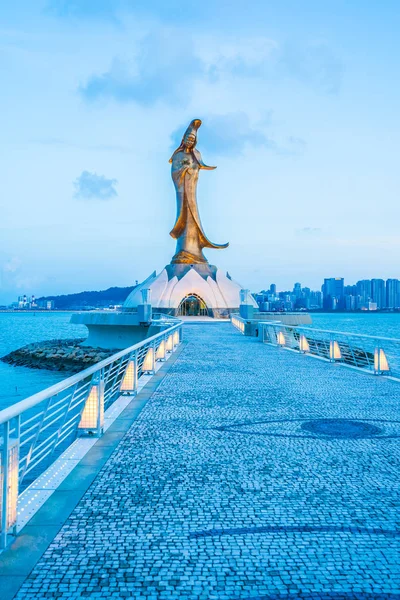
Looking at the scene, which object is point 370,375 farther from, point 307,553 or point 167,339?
point 307,553

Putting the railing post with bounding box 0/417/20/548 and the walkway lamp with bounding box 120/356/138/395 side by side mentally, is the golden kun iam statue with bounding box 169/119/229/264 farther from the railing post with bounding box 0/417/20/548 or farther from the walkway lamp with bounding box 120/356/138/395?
the railing post with bounding box 0/417/20/548

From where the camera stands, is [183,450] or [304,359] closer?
[183,450]

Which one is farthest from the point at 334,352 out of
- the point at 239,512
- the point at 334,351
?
the point at 239,512

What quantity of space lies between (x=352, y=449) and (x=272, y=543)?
227cm

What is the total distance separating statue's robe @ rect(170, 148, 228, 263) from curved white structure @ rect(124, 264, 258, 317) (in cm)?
169

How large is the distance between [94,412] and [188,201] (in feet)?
133

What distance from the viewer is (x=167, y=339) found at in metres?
14.7

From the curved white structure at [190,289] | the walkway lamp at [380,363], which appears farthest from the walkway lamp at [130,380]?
the curved white structure at [190,289]

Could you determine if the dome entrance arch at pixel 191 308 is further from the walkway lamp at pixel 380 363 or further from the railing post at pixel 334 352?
the walkway lamp at pixel 380 363

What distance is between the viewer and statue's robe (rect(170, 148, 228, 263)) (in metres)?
44.6

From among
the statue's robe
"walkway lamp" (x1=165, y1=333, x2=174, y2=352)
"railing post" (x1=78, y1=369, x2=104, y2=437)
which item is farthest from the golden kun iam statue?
"railing post" (x1=78, y1=369, x2=104, y2=437)

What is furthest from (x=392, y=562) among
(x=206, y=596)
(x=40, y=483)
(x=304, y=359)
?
(x=304, y=359)

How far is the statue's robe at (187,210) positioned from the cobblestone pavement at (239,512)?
3920cm

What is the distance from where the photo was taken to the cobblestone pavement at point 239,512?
8.66ft
